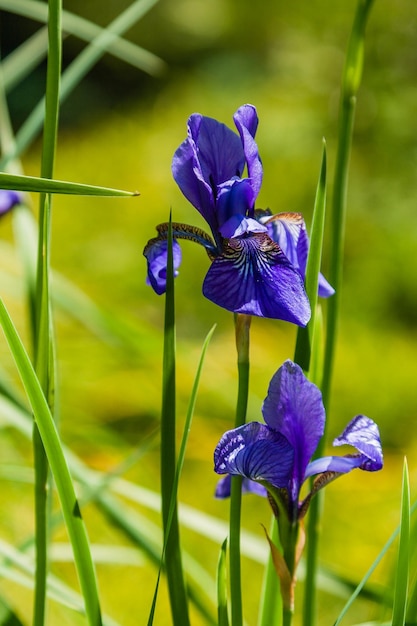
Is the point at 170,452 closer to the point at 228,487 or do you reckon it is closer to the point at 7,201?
the point at 228,487

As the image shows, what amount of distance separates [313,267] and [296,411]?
0.26 ft

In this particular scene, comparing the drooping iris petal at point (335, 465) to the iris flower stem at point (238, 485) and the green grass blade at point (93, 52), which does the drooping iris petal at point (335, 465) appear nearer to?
the iris flower stem at point (238, 485)

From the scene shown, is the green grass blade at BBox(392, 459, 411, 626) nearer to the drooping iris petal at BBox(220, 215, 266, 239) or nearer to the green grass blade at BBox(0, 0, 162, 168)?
the drooping iris petal at BBox(220, 215, 266, 239)

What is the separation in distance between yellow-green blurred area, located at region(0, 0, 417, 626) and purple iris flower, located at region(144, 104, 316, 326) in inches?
13.5

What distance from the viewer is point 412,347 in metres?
1.78

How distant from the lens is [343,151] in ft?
1.79

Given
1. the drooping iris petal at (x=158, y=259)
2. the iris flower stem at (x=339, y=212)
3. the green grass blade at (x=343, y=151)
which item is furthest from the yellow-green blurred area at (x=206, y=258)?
the drooping iris petal at (x=158, y=259)

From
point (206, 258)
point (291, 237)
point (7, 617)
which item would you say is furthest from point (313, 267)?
point (206, 258)

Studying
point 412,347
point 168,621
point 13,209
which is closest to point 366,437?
point 13,209

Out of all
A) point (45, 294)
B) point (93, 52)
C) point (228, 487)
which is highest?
point (93, 52)

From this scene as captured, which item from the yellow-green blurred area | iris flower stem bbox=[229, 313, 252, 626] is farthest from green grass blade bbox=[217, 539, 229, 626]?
the yellow-green blurred area

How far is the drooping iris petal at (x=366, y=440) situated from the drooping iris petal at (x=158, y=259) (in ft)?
0.40

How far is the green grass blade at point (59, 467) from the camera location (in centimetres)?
41

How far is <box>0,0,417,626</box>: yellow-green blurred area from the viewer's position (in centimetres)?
121
